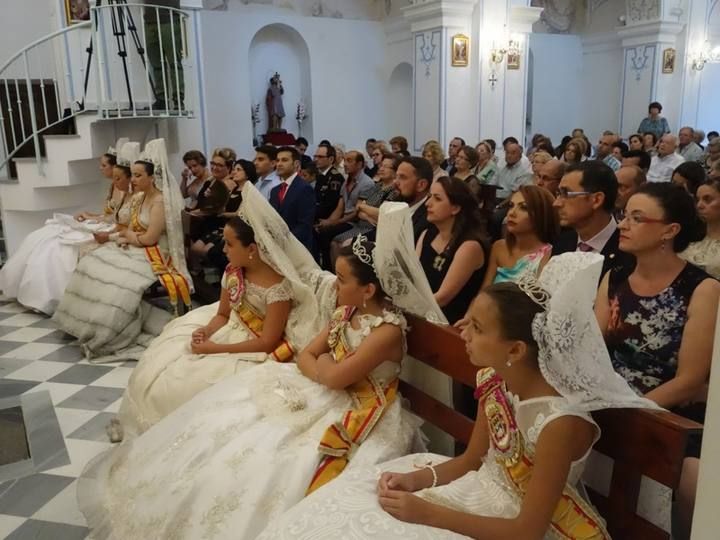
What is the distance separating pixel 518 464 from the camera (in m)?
1.62

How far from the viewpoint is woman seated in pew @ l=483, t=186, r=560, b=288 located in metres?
2.98

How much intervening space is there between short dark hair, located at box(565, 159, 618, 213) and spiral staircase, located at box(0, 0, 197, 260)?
497 centimetres

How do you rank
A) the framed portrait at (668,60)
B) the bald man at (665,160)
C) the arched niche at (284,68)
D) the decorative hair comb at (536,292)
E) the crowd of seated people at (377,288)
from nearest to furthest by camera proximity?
the decorative hair comb at (536,292) < the crowd of seated people at (377,288) < the bald man at (665,160) < the arched niche at (284,68) < the framed portrait at (668,60)

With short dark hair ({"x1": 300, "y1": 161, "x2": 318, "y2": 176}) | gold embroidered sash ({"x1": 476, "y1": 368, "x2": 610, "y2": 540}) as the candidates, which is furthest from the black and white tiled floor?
short dark hair ({"x1": 300, "y1": 161, "x2": 318, "y2": 176})

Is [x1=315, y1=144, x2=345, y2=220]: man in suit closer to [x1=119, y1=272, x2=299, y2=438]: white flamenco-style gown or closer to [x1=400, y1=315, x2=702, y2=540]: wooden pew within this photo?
[x1=119, y1=272, x2=299, y2=438]: white flamenco-style gown

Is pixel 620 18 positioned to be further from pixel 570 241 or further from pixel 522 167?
pixel 570 241

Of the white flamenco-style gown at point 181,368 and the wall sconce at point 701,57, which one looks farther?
the wall sconce at point 701,57

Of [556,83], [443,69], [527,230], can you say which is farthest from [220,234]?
[556,83]

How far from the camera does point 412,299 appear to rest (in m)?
2.27

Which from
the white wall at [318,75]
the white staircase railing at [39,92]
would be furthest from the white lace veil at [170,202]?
the white wall at [318,75]

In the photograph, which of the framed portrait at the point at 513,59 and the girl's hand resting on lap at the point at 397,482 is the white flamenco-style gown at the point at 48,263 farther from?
the framed portrait at the point at 513,59

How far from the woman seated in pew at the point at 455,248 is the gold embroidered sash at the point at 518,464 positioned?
4.25 feet

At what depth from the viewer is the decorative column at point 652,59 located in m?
12.1

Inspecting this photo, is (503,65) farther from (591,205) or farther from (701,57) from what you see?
(591,205)
